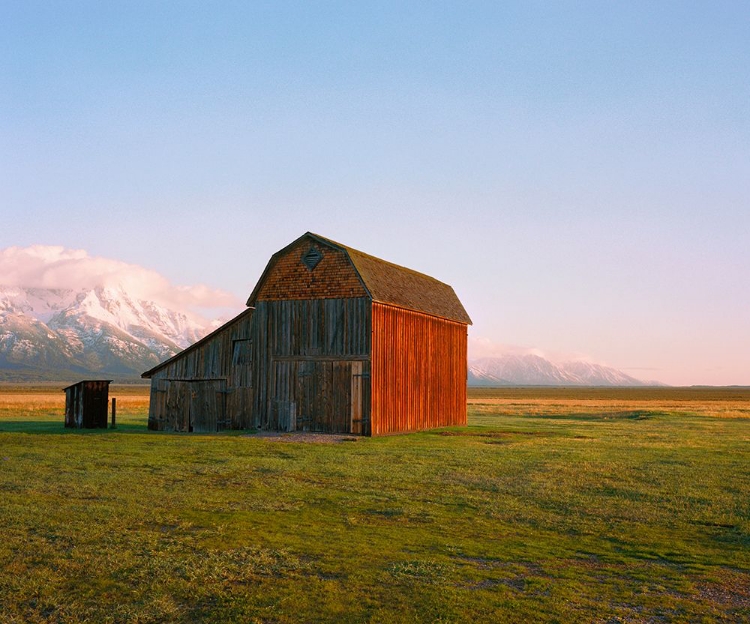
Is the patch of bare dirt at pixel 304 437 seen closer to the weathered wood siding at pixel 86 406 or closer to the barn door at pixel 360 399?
the barn door at pixel 360 399

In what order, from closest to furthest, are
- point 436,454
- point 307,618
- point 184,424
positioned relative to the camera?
point 307,618 → point 436,454 → point 184,424

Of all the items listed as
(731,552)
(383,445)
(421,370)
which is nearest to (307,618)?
(731,552)

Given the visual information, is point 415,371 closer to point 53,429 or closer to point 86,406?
point 86,406

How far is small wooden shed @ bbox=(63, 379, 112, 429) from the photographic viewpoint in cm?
4000

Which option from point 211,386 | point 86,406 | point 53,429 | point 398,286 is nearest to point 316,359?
point 398,286

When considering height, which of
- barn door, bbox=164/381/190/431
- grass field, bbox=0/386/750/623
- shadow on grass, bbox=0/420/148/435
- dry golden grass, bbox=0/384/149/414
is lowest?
dry golden grass, bbox=0/384/149/414

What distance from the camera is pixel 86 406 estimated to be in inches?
1577

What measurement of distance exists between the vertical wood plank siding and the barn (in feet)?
0.33

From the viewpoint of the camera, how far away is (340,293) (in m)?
37.0

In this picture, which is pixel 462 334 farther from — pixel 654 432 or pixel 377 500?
pixel 377 500

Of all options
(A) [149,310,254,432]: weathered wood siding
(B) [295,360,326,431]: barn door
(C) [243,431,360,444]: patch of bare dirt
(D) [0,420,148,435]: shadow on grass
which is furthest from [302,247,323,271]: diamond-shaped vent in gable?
(D) [0,420,148,435]: shadow on grass

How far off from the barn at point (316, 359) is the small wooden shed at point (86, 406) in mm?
2757

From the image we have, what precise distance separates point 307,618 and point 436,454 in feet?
60.5

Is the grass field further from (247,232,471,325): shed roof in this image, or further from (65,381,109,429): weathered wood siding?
(65,381,109,429): weathered wood siding
